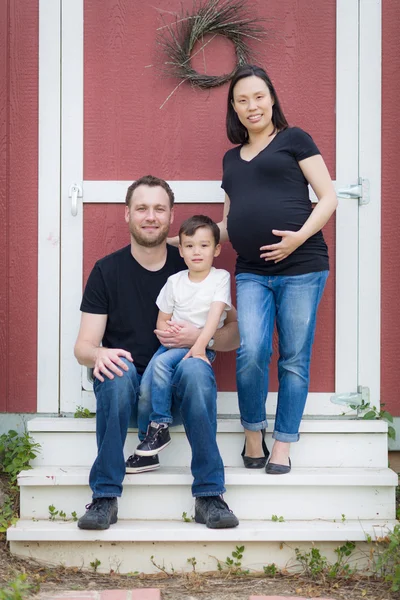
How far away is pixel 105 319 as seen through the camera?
118 inches

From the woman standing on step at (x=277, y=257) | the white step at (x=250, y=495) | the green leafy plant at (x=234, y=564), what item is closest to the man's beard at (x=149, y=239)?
the woman standing on step at (x=277, y=257)

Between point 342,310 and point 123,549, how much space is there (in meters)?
1.48

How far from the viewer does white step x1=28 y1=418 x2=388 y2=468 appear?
300 centimetres

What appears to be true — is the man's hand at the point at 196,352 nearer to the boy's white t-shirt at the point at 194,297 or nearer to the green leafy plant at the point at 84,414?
the boy's white t-shirt at the point at 194,297

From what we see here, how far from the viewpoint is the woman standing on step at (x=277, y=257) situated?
279 cm

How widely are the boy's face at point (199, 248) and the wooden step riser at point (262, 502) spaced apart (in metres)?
0.90

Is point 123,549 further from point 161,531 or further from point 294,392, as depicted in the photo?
point 294,392

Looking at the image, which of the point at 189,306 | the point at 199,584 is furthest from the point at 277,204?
the point at 199,584

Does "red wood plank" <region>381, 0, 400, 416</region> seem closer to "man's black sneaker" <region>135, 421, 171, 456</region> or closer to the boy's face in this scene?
the boy's face

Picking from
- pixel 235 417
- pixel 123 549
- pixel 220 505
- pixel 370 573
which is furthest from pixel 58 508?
pixel 370 573

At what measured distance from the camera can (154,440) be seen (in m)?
2.78

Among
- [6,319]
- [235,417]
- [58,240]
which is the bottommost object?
[235,417]

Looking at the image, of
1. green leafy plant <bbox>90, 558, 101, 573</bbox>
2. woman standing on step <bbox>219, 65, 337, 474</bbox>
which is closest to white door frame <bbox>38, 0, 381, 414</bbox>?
woman standing on step <bbox>219, 65, 337, 474</bbox>

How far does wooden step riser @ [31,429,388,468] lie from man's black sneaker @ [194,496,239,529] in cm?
34
